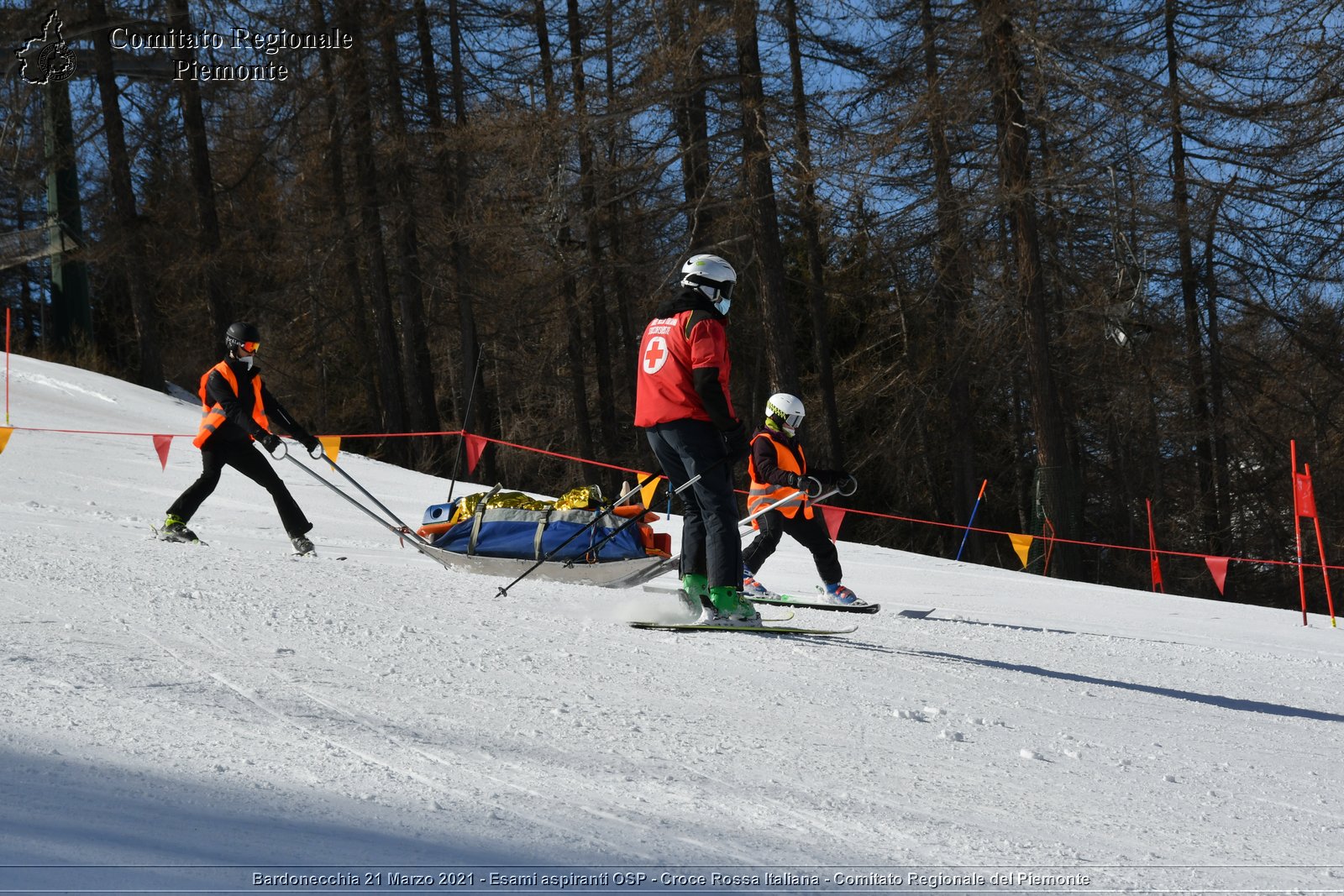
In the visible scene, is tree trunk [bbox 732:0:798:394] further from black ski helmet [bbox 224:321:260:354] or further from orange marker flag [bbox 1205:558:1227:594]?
black ski helmet [bbox 224:321:260:354]

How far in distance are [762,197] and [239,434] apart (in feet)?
29.1

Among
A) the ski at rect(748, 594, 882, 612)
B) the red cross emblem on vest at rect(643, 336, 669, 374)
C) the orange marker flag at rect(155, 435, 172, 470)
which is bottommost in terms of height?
the ski at rect(748, 594, 882, 612)

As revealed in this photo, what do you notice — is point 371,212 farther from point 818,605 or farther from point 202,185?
point 818,605

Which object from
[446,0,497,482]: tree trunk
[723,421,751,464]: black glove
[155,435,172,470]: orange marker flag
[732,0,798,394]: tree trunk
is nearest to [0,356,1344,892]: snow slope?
[723,421,751,464]: black glove

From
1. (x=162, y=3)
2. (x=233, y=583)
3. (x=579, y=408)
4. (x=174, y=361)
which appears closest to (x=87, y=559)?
(x=233, y=583)

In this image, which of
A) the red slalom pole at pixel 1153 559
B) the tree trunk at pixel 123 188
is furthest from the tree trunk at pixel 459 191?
the red slalom pole at pixel 1153 559

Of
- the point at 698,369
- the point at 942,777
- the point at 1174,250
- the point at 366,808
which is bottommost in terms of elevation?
the point at 942,777

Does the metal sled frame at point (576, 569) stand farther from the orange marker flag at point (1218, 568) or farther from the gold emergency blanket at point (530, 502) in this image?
the orange marker flag at point (1218, 568)

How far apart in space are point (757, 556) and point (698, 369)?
119 inches

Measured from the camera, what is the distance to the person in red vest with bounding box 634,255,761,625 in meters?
5.58

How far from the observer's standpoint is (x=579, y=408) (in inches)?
953

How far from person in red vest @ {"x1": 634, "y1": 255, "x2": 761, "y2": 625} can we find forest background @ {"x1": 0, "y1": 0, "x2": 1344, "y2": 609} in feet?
30.9

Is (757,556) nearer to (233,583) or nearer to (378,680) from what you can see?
(233,583)

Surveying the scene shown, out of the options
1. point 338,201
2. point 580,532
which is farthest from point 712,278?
point 338,201
